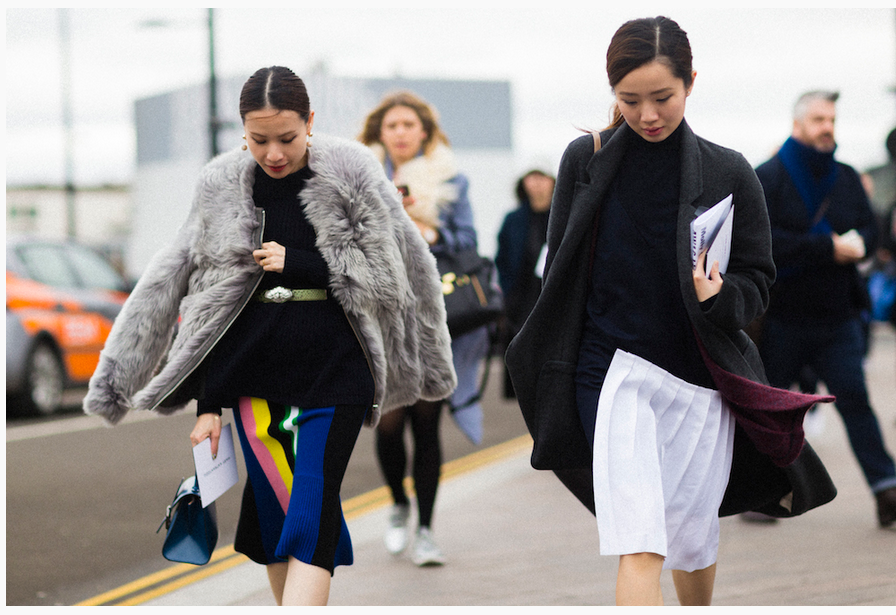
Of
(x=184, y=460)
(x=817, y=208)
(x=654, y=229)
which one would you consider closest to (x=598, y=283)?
(x=654, y=229)

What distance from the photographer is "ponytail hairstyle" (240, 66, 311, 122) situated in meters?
3.01

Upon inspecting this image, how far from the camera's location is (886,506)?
525cm

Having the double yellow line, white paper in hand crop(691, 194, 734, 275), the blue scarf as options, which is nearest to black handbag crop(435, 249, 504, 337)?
the double yellow line

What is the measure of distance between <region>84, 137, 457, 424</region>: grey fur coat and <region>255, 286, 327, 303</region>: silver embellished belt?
1.6 inches

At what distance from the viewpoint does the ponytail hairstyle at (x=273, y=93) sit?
3010 mm

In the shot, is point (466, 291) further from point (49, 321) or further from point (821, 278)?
point (49, 321)

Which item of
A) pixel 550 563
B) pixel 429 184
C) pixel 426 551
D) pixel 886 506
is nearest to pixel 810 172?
pixel 886 506

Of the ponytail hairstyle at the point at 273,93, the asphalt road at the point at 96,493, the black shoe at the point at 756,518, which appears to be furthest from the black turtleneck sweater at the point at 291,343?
the black shoe at the point at 756,518

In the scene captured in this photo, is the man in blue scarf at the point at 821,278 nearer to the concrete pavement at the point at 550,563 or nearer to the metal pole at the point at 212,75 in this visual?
the concrete pavement at the point at 550,563

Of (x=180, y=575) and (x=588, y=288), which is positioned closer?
(x=588, y=288)

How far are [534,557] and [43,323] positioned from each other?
7313mm

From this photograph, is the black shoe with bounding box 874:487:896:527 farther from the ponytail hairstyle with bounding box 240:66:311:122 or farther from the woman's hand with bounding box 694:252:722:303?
the ponytail hairstyle with bounding box 240:66:311:122

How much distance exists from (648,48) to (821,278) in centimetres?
297

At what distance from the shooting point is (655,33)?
8.90 ft
